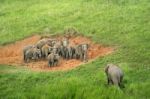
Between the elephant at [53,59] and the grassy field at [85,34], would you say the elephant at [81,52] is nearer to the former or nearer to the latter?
the elephant at [53,59]

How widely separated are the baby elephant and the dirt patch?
133 inches

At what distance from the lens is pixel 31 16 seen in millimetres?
23469

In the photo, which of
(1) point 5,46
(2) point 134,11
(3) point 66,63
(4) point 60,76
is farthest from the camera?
(2) point 134,11

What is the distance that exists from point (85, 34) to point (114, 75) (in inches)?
303

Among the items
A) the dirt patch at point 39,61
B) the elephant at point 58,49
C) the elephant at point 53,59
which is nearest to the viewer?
the elephant at point 53,59

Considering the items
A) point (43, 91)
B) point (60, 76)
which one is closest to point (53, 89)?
point (43, 91)

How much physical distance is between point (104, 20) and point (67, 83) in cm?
918

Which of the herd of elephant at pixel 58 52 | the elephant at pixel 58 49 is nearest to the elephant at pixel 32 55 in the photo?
the herd of elephant at pixel 58 52

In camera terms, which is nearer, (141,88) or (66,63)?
(141,88)

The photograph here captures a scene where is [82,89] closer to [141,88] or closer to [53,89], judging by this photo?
[53,89]

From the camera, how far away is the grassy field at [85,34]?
444 inches

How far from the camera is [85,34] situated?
1912cm

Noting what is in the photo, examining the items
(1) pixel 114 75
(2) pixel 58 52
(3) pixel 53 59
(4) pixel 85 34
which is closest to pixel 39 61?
(2) pixel 58 52

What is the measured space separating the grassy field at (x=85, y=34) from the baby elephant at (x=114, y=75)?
0.27 meters
